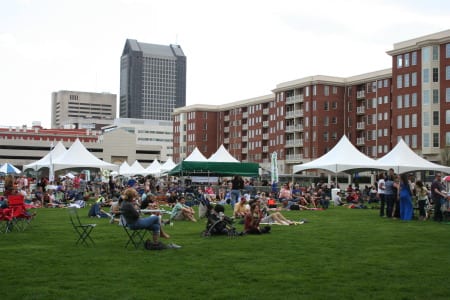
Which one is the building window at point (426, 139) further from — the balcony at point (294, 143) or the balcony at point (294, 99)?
the balcony at point (294, 99)

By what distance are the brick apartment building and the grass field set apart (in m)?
51.8

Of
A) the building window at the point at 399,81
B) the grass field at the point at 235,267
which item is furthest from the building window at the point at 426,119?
the grass field at the point at 235,267

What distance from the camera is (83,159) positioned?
39.8 m

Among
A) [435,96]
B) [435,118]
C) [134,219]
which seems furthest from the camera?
[435,118]

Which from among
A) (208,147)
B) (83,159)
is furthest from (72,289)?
(208,147)

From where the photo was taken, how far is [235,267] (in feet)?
34.9

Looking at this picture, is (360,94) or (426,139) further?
(360,94)

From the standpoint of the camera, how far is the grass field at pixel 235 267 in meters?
8.40

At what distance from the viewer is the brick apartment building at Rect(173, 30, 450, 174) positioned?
65.2 m

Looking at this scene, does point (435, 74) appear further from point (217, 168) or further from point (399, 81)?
point (217, 168)

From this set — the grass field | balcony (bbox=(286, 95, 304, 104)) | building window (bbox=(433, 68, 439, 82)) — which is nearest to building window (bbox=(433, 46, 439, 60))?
building window (bbox=(433, 68, 439, 82))

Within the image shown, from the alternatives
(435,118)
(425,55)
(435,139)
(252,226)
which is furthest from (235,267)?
(425,55)

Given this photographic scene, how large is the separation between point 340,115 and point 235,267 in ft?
259

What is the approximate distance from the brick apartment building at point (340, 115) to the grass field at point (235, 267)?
5179 cm
